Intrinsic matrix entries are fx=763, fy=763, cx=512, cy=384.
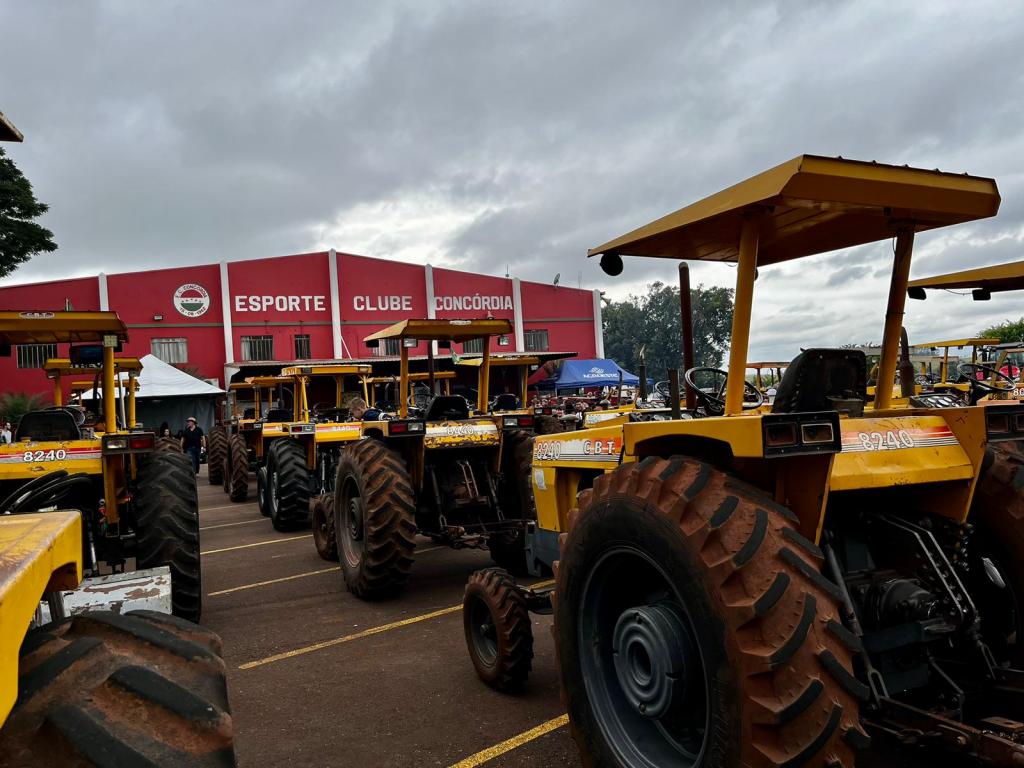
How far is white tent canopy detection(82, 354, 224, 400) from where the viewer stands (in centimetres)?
2462

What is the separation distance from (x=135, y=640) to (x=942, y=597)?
9.26ft

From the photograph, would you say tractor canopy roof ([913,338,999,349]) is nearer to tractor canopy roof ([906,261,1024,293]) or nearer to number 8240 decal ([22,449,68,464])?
tractor canopy roof ([906,261,1024,293])

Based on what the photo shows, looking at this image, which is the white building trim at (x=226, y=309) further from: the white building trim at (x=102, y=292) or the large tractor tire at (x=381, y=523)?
the large tractor tire at (x=381, y=523)

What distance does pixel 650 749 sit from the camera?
293cm

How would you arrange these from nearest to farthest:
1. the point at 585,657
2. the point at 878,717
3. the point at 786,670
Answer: the point at 786,670, the point at 878,717, the point at 585,657

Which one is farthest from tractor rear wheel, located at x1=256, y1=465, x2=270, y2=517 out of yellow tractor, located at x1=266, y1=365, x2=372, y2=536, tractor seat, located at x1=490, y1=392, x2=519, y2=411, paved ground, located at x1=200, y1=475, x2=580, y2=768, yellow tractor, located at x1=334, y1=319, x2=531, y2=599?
yellow tractor, located at x1=334, y1=319, x2=531, y2=599

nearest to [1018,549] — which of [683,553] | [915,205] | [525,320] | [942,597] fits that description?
[942,597]

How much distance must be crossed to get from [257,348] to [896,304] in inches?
1194

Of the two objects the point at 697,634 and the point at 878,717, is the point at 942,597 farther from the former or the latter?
the point at 697,634

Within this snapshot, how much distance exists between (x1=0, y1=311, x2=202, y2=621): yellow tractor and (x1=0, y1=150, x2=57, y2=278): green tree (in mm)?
22289

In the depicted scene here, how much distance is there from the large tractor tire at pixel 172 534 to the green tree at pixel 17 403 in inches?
770

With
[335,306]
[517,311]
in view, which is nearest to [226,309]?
[335,306]

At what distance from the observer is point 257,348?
31.2m

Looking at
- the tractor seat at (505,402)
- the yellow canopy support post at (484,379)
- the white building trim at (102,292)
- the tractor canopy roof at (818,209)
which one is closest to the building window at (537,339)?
the white building trim at (102,292)
